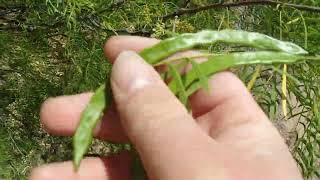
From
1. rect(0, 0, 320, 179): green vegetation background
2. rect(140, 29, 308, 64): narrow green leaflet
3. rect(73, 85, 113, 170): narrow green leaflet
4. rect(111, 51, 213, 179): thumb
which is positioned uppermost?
rect(140, 29, 308, 64): narrow green leaflet

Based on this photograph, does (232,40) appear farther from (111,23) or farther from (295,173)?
(111,23)

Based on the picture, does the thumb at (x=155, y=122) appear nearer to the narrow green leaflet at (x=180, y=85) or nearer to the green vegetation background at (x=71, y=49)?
the narrow green leaflet at (x=180, y=85)

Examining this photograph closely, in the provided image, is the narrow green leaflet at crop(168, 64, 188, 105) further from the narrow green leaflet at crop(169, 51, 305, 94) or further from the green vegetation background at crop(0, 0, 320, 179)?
the green vegetation background at crop(0, 0, 320, 179)

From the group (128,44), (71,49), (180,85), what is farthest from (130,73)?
(71,49)

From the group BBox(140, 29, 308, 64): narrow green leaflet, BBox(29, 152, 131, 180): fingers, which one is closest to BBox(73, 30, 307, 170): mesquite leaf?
BBox(140, 29, 308, 64): narrow green leaflet

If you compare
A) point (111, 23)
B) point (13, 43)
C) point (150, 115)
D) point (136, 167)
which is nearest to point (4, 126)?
point (13, 43)

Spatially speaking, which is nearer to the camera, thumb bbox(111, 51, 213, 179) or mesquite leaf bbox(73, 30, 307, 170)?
thumb bbox(111, 51, 213, 179)
